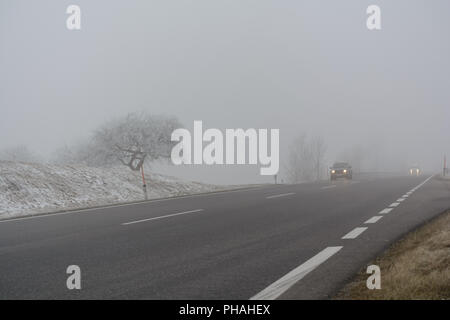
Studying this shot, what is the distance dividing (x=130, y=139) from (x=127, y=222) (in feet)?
114

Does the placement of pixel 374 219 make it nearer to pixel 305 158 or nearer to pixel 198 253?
pixel 198 253

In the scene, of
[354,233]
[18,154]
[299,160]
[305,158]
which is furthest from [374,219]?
[305,158]

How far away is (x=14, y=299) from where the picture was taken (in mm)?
3707

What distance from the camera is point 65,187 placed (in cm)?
1856

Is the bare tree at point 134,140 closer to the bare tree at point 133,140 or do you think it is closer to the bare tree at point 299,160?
the bare tree at point 133,140

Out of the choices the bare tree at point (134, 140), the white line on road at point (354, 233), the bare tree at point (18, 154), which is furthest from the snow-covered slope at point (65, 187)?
the bare tree at point (18, 154)

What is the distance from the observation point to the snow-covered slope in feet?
51.2

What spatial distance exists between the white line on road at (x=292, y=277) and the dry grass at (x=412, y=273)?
0.54 metres

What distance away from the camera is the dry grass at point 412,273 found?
3473 mm

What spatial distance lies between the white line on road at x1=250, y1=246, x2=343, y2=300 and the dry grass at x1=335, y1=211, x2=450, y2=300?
1.78 ft

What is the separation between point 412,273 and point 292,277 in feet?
4.11

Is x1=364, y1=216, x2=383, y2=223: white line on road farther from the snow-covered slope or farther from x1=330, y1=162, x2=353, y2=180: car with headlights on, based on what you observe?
x1=330, y1=162, x2=353, y2=180: car with headlights on

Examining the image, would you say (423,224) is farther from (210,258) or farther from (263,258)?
(210,258)
